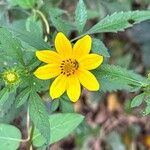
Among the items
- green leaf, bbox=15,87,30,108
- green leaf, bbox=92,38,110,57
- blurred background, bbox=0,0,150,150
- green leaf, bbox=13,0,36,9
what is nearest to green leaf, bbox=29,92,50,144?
green leaf, bbox=15,87,30,108

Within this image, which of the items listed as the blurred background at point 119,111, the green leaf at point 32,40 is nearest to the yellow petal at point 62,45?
the green leaf at point 32,40

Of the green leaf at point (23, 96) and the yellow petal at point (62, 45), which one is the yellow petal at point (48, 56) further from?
the green leaf at point (23, 96)

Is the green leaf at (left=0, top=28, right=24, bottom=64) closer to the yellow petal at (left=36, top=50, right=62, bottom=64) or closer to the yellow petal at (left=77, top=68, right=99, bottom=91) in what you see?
the yellow petal at (left=36, top=50, right=62, bottom=64)

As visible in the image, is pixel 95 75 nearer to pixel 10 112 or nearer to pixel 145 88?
pixel 145 88

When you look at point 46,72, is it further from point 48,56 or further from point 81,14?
point 81,14

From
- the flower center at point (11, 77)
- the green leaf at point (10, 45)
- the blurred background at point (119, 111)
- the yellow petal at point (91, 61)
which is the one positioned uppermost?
the green leaf at point (10, 45)

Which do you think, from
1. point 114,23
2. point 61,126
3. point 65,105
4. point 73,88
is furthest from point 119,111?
point 73,88

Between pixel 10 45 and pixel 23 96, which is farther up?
pixel 10 45
